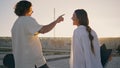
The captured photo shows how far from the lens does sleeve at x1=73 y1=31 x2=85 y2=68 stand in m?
6.77

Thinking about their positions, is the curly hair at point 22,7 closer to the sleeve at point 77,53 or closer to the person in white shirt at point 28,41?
the person in white shirt at point 28,41

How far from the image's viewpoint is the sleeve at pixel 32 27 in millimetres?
5898

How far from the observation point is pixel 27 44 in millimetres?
6008

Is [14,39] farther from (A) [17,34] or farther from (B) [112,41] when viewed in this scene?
(B) [112,41]

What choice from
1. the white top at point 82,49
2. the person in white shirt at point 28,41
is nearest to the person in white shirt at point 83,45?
the white top at point 82,49

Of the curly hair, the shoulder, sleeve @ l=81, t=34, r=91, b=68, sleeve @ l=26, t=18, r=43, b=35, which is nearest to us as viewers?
sleeve @ l=26, t=18, r=43, b=35

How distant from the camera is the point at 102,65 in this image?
23.2 ft

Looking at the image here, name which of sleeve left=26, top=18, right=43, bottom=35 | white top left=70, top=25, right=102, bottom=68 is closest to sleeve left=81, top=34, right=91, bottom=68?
white top left=70, top=25, right=102, bottom=68

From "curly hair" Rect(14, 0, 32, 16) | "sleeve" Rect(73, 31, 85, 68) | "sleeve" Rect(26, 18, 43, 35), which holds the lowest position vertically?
"sleeve" Rect(73, 31, 85, 68)

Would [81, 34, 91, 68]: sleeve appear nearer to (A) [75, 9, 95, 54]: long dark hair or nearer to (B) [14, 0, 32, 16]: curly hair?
(A) [75, 9, 95, 54]: long dark hair

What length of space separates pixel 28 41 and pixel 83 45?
118 centimetres

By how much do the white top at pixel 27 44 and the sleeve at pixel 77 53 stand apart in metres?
0.84

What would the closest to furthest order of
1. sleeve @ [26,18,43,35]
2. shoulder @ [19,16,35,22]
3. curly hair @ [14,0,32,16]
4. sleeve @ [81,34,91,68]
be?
sleeve @ [26,18,43,35]
shoulder @ [19,16,35,22]
curly hair @ [14,0,32,16]
sleeve @ [81,34,91,68]

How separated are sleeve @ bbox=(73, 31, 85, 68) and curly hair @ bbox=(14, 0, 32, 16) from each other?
3.62 feet
